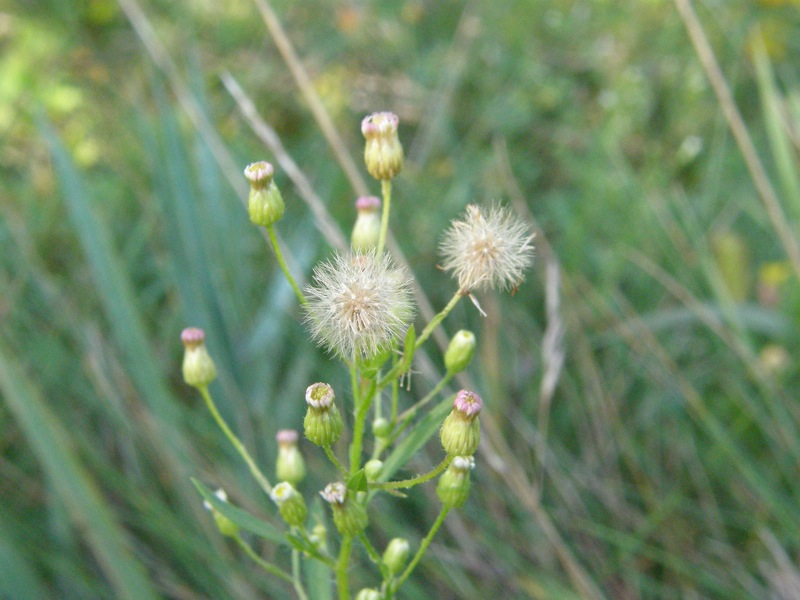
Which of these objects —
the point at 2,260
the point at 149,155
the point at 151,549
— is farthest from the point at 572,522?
the point at 2,260

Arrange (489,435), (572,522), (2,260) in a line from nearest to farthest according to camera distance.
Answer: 1. (489,435)
2. (572,522)
3. (2,260)

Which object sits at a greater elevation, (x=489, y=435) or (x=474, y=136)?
(x=474, y=136)

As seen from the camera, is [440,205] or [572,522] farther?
[440,205]

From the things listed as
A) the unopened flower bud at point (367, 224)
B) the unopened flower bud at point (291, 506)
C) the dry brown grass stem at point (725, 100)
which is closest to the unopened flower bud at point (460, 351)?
the unopened flower bud at point (367, 224)

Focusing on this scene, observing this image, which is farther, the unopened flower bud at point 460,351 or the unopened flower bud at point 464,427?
the unopened flower bud at point 460,351

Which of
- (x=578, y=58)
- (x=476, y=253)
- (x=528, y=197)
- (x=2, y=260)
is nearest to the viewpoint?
(x=476, y=253)

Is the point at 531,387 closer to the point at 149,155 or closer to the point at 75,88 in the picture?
the point at 149,155

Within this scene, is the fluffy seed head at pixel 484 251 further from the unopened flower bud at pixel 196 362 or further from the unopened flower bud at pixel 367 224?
the unopened flower bud at pixel 196 362
